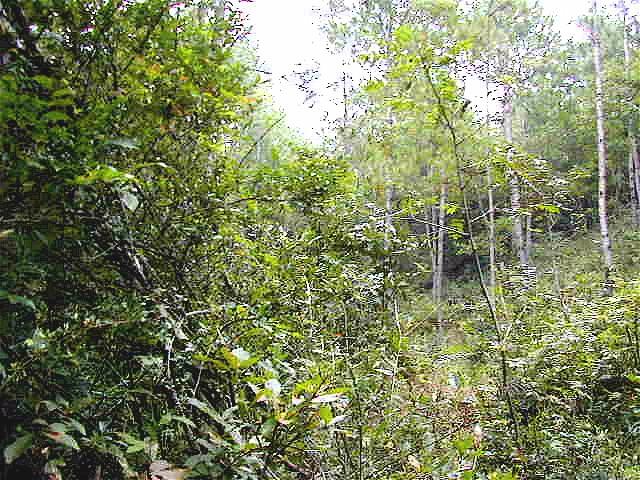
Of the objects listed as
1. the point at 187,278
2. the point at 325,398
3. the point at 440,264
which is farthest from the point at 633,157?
the point at 325,398

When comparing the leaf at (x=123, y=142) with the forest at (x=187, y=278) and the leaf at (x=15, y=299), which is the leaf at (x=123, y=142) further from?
the leaf at (x=15, y=299)

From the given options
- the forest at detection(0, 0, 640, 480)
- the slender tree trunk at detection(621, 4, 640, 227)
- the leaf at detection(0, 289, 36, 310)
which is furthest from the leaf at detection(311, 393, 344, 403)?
the slender tree trunk at detection(621, 4, 640, 227)

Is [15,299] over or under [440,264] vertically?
over

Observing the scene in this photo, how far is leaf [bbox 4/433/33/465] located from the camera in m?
0.82

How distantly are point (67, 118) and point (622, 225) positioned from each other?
1563 centimetres

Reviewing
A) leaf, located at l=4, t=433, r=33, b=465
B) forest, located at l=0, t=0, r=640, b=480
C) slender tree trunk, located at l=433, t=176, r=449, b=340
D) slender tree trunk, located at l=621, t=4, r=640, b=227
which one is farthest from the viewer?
slender tree trunk, located at l=621, t=4, r=640, b=227

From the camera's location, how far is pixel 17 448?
2.75ft

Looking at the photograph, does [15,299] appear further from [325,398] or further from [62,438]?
[325,398]

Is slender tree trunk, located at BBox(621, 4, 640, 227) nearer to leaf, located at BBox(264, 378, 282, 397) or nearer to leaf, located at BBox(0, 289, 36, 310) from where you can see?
leaf, located at BBox(264, 378, 282, 397)

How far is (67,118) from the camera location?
925mm

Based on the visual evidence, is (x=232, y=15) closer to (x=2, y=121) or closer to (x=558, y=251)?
(x=2, y=121)

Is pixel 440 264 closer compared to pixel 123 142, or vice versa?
pixel 123 142

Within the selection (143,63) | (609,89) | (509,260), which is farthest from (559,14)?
(143,63)

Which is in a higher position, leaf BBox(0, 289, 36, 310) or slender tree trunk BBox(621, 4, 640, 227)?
slender tree trunk BBox(621, 4, 640, 227)
